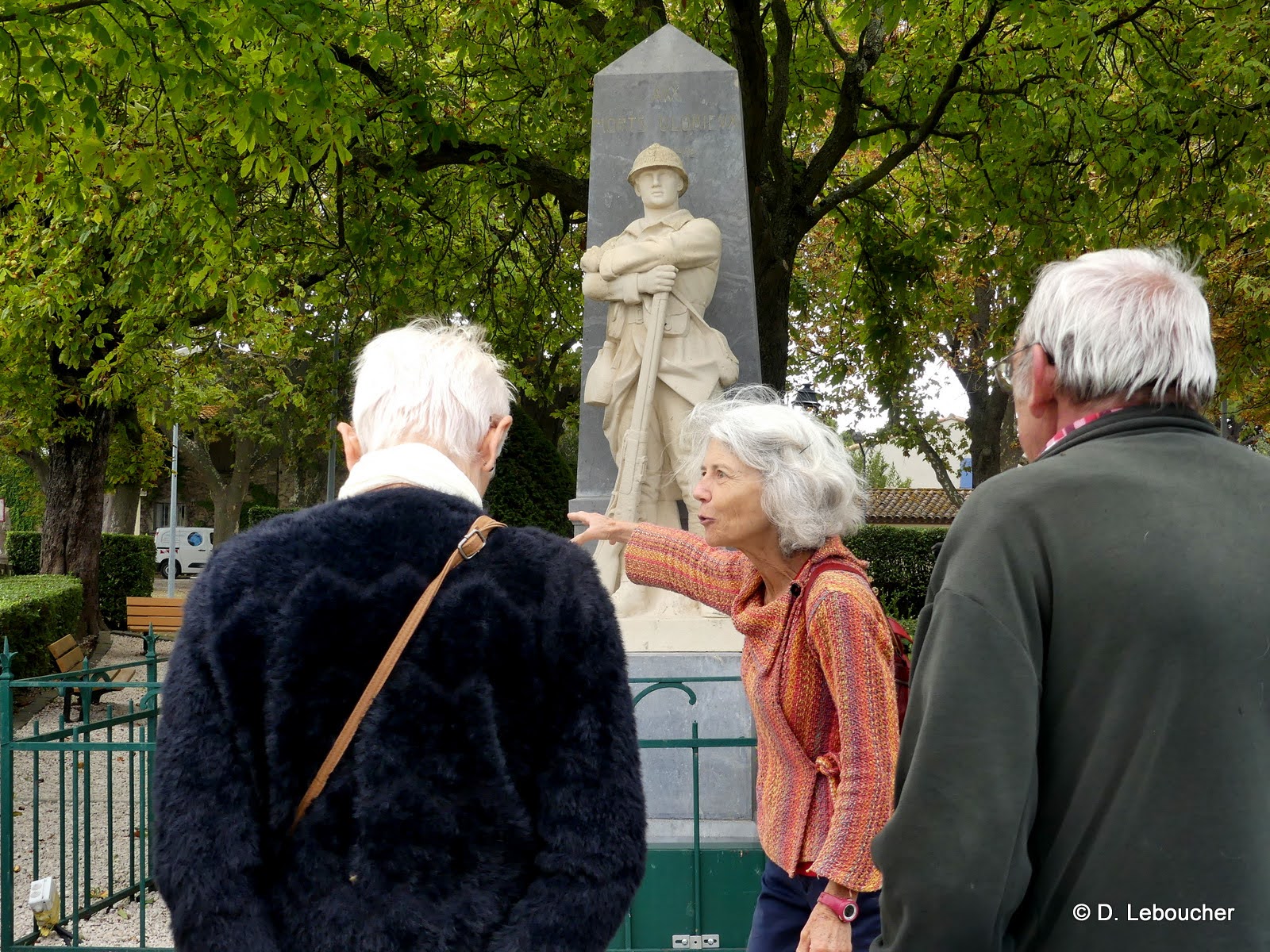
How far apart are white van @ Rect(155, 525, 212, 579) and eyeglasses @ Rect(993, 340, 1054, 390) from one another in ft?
133

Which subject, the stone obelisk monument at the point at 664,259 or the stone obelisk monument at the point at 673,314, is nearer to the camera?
the stone obelisk monument at the point at 673,314

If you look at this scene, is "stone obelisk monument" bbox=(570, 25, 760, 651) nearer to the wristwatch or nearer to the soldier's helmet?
the soldier's helmet

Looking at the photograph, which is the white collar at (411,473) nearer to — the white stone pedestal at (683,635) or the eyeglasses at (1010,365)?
the eyeglasses at (1010,365)

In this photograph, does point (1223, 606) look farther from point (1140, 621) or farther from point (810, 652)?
point (810, 652)

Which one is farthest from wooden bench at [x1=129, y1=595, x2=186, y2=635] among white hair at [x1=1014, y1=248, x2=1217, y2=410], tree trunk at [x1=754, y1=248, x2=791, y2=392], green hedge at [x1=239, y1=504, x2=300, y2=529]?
green hedge at [x1=239, y1=504, x2=300, y2=529]

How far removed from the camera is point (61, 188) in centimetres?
910

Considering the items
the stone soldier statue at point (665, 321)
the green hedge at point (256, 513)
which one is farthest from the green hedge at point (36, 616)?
the green hedge at point (256, 513)

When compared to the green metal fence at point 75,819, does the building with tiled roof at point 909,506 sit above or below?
above

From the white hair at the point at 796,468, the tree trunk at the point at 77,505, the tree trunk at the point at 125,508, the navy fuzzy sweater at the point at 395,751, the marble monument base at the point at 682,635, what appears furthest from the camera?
the tree trunk at the point at 125,508

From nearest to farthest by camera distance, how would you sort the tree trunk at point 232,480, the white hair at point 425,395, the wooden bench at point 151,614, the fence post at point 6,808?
the white hair at point 425,395
the fence post at point 6,808
the wooden bench at point 151,614
the tree trunk at point 232,480

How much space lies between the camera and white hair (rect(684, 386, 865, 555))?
253 centimetres

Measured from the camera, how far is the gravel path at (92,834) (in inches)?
229

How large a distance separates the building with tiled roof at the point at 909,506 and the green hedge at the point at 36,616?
3780 cm

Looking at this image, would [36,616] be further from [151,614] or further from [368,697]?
[368,697]
